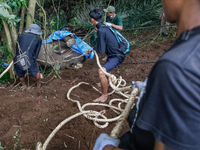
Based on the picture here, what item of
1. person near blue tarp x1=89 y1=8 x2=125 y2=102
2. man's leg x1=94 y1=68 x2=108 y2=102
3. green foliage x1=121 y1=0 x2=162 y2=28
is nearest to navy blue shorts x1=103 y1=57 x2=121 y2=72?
person near blue tarp x1=89 y1=8 x2=125 y2=102

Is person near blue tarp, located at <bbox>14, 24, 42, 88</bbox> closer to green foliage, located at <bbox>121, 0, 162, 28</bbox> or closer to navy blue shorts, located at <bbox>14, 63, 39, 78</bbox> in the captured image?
navy blue shorts, located at <bbox>14, 63, 39, 78</bbox>

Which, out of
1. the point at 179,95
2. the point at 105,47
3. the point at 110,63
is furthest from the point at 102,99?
the point at 179,95

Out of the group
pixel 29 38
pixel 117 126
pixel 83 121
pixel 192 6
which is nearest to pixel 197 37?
pixel 192 6

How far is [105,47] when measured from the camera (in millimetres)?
2840

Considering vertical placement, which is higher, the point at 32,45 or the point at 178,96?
the point at 178,96

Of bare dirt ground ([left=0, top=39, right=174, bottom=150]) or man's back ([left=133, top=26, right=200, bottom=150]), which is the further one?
bare dirt ground ([left=0, top=39, right=174, bottom=150])

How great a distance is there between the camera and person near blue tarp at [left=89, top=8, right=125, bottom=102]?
2.80 meters

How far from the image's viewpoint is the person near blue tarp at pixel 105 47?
2.80 metres

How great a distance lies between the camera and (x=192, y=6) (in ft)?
1.93

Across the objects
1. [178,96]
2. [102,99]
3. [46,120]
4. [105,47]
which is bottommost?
[102,99]

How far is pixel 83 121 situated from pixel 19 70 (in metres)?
2.23

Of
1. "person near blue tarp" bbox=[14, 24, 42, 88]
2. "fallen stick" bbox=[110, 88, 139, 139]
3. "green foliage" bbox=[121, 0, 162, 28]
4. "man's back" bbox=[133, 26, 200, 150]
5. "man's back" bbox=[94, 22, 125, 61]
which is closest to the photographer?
"man's back" bbox=[133, 26, 200, 150]

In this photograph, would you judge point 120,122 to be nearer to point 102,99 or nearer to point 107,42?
point 102,99

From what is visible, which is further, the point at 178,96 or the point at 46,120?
the point at 46,120
